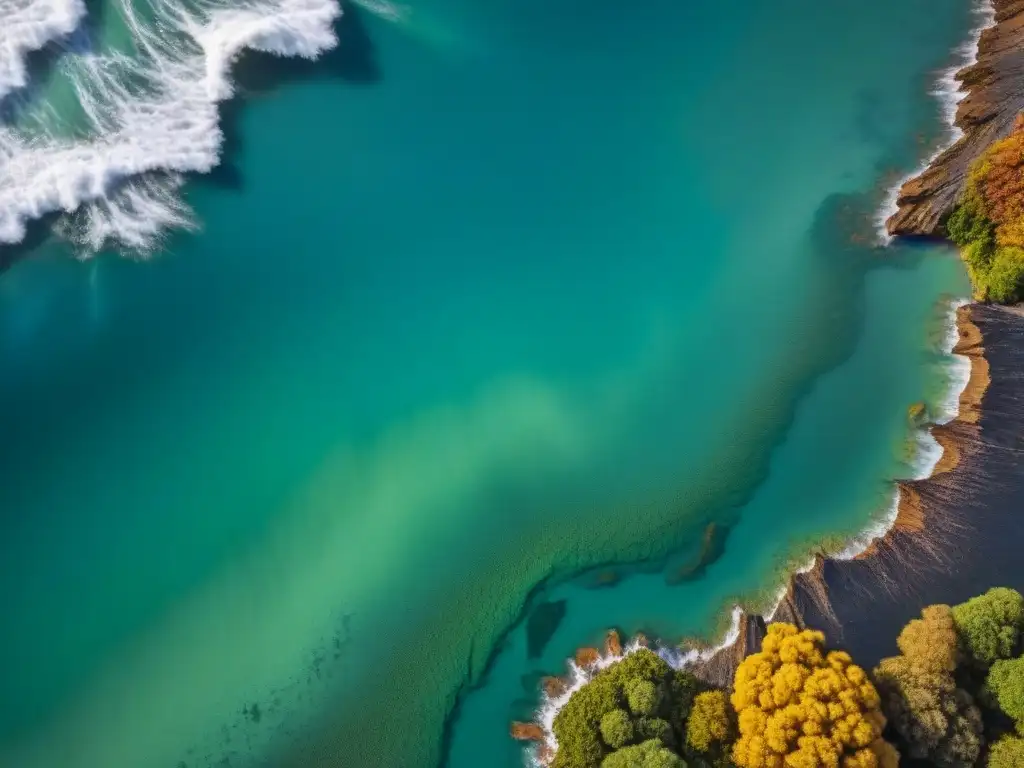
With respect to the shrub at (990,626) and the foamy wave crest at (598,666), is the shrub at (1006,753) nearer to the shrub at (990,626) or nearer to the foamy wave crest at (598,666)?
the shrub at (990,626)

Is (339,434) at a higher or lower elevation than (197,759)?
higher

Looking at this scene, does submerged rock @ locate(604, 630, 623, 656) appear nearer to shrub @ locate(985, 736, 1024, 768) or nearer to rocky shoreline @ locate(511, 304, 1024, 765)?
rocky shoreline @ locate(511, 304, 1024, 765)

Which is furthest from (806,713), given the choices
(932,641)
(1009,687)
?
(1009,687)

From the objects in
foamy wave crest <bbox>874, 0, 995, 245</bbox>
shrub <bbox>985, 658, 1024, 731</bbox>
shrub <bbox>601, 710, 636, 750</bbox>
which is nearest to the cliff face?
foamy wave crest <bbox>874, 0, 995, 245</bbox>

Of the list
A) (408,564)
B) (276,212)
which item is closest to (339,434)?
(408,564)

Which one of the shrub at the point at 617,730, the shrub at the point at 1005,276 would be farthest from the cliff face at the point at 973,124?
the shrub at the point at 617,730

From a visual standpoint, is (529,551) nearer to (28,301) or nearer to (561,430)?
(561,430)

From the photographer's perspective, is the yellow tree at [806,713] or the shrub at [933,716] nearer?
the yellow tree at [806,713]
